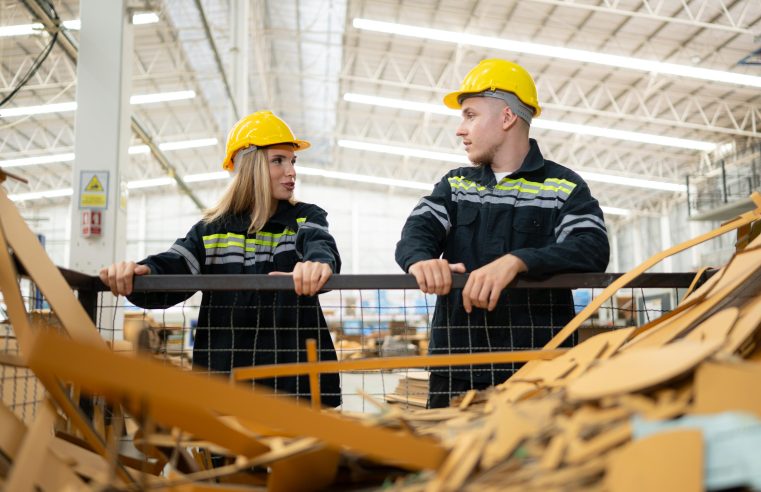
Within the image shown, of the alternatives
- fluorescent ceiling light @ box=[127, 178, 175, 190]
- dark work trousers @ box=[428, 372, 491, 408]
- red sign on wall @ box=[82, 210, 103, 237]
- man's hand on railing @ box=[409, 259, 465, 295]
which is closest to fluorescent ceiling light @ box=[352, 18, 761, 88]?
red sign on wall @ box=[82, 210, 103, 237]

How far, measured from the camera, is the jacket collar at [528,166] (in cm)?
239

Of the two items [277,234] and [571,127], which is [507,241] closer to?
Result: [277,234]

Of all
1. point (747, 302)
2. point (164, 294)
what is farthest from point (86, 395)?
point (747, 302)

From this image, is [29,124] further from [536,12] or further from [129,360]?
[129,360]

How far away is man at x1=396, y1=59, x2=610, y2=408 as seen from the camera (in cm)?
190

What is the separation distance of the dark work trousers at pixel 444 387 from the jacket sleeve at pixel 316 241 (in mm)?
518

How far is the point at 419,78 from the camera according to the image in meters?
15.9

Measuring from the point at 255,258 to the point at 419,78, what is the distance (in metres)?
14.1

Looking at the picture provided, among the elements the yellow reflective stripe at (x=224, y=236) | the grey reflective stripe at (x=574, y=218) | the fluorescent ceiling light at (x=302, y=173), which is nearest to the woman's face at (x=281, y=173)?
the yellow reflective stripe at (x=224, y=236)

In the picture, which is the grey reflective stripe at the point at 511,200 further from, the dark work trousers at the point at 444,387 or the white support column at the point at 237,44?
the white support column at the point at 237,44

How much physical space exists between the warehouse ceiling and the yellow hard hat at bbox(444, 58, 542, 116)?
6267mm

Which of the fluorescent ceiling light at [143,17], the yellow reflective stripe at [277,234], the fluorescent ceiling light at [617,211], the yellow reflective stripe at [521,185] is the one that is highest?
the fluorescent ceiling light at [617,211]

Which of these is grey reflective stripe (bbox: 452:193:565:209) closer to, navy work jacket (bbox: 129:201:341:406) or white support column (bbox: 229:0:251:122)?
navy work jacket (bbox: 129:201:341:406)

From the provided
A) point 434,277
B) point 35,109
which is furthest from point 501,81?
point 35,109
